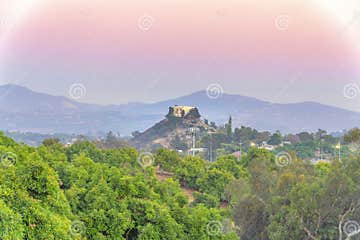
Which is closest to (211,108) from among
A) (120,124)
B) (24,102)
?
(120,124)

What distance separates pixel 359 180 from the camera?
12.8 m

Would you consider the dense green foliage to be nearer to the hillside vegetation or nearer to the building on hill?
the hillside vegetation

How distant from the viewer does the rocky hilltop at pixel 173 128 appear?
5926 cm

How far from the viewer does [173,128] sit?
207ft

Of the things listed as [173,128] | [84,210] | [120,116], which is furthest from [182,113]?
[84,210]

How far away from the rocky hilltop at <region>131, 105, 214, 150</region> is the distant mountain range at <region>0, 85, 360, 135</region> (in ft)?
59.8

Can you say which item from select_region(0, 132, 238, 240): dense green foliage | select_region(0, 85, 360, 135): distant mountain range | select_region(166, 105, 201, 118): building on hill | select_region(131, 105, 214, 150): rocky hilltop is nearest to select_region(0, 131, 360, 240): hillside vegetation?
select_region(0, 132, 238, 240): dense green foliage

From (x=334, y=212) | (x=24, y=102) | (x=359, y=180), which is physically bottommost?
(x=334, y=212)

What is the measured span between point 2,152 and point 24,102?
102528mm

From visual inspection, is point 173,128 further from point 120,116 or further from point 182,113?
point 120,116

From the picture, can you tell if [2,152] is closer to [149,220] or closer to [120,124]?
[149,220]

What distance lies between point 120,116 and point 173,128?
49070 millimetres

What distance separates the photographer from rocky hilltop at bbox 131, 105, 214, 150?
59.3 meters

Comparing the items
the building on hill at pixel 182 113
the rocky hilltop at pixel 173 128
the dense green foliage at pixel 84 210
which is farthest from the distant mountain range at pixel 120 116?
the dense green foliage at pixel 84 210
